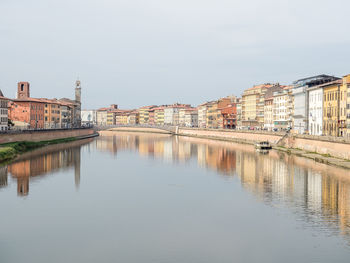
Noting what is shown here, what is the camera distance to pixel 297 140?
207 feet

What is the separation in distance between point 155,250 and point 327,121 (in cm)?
4875

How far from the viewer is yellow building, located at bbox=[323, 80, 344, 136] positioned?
59.3 metres

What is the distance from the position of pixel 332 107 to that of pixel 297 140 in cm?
609

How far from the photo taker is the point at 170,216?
85.3ft

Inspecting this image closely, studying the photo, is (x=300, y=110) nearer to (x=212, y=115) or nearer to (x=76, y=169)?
(x=76, y=169)

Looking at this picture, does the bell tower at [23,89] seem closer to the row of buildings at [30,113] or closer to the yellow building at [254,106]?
the row of buildings at [30,113]

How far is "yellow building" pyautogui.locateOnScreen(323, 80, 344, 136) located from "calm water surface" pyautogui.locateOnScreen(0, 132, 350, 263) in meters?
16.9

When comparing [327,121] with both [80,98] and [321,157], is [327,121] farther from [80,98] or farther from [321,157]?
[80,98]

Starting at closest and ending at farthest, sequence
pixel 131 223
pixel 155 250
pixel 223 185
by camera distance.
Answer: pixel 155 250, pixel 131 223, pixel 223 185

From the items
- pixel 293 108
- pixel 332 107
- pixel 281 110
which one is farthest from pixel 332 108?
pixel 281 110

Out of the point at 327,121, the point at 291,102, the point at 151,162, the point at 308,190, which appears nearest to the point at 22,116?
the point at 151,162

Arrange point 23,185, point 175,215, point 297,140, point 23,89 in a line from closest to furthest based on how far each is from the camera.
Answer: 1. point 175,215
2. point 23,185
3. point 297,140
4. point 23,89

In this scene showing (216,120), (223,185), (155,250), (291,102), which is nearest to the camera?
(155,250)

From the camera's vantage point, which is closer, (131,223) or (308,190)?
(131,223)
